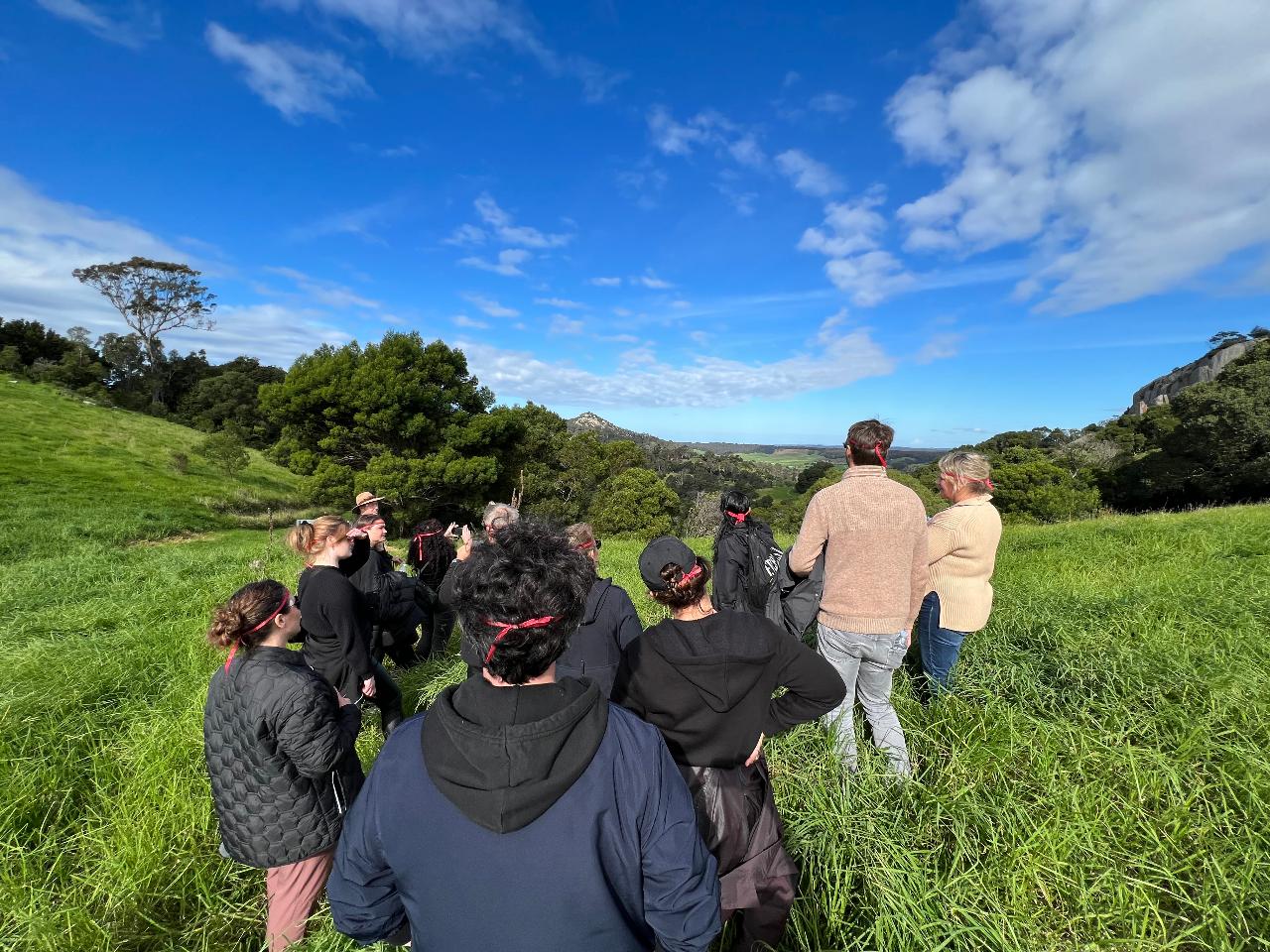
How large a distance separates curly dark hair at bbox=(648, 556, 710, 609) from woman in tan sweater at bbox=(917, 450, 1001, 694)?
1877mm

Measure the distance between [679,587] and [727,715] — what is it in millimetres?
461

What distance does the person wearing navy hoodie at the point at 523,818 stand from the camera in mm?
1047

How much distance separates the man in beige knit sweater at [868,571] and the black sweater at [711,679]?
→ 959 mm

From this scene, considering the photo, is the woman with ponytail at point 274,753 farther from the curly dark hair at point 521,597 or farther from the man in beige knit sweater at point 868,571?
the man in beige knit sweater at point 868,571

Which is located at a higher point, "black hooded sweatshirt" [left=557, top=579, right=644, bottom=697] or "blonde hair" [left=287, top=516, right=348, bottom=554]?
"blonde hair" [left=287, top=516, right=348, bottom=554]

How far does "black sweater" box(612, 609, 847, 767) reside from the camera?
1807 mm

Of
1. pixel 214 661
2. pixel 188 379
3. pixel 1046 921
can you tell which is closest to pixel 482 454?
pixel 214 661

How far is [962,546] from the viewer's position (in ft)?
10.4

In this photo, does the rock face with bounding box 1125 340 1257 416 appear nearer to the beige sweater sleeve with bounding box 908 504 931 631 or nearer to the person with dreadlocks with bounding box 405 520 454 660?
the beige sweater sleeve with bounding box 908 504 931 631

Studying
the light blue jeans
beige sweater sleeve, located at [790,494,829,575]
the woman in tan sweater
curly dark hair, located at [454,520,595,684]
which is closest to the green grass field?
the light blue jeans

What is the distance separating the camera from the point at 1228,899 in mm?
1969

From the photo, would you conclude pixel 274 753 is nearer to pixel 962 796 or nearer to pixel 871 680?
pixel 871 680

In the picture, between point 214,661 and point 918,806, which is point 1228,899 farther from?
point 214,661

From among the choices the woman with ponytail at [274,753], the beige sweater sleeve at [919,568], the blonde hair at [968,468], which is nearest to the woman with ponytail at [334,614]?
the woman with ponytail at [274,753]
